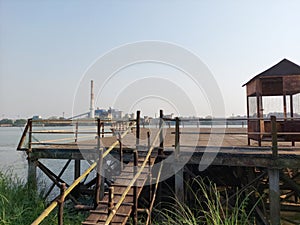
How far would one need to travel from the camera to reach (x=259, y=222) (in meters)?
6.12

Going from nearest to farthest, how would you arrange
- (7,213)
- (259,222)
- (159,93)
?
(7,213)
(259,222)
(159,93)

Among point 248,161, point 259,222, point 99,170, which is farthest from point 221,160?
point 99,170

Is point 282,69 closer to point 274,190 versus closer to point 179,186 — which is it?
point 274,190

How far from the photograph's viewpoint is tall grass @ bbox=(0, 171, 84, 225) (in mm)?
4746

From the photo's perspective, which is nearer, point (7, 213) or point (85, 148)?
point (7, 213)

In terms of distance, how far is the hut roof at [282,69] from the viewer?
7.16 meters

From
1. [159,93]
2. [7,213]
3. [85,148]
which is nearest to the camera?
[7,213]

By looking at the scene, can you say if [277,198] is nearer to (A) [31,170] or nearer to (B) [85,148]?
(B) [85,148]

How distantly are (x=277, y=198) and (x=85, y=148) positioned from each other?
490cm

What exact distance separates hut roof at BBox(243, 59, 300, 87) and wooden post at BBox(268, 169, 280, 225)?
301 centimetres

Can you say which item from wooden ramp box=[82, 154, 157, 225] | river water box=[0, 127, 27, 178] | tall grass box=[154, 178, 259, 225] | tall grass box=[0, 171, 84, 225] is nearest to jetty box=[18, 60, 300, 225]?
wooden ramp box=[82, 154, 157, 225]

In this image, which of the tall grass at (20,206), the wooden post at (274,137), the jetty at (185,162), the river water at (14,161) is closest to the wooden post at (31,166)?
the jetty at (185,162)

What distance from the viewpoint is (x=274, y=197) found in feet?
17.4

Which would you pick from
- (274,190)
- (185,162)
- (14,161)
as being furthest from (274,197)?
(14,161)
